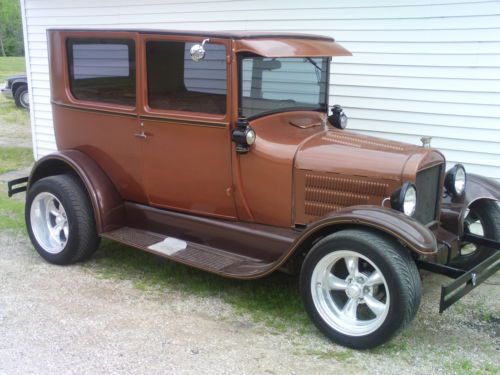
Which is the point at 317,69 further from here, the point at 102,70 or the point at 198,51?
the point at 102,70

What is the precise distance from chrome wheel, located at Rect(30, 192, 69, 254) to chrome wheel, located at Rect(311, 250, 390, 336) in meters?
2.42

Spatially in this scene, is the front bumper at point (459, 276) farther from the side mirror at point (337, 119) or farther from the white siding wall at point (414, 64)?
the white siding wall at point (414, 64)

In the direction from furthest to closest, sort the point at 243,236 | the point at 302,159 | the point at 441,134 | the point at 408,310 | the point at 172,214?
the point at 441,134 → the point at 172,214 → the point at 243,236 → the point at 302,159 → the point at 408,310

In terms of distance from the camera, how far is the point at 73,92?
478 centimetres

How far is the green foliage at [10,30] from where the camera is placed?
43531mm

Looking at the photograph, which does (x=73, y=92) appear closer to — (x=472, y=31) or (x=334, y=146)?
(x=334, y=146)

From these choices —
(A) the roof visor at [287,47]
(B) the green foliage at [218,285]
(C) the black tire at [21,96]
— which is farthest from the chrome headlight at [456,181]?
(C) the black tire at [21,96]

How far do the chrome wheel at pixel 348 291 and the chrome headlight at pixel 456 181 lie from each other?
1.09m

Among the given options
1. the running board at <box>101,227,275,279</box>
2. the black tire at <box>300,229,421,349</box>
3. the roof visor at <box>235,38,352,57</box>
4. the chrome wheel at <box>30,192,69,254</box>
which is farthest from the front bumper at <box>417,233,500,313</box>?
the chrome wheel at <box>30,192,69,254</box>

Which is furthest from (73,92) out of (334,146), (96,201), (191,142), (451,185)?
(451,185)

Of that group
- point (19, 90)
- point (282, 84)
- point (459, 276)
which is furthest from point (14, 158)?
point (459, 276)

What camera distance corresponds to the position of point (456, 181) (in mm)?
4105

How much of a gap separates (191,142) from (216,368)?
1630 mm

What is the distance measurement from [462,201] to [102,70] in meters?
3.00
